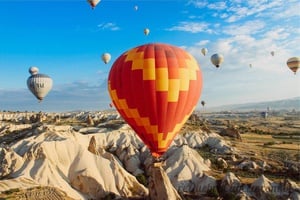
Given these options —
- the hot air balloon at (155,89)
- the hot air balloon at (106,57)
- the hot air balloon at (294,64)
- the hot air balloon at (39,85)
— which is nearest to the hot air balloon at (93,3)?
the hot air balloon at (39,85)

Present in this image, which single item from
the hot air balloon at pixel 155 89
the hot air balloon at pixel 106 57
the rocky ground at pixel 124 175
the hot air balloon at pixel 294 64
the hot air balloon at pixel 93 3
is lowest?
the rocky ground at pixel 124 175

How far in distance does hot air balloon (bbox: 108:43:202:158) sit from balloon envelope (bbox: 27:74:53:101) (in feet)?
79.1

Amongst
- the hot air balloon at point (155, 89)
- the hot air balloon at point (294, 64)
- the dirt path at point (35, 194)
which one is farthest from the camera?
the hot air balloon at point (294, 64)

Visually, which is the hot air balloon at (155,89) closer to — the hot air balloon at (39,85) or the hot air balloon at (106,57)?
the hot air balloon at (39,85)

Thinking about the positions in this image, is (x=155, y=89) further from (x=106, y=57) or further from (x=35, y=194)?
(x=106, y=57)

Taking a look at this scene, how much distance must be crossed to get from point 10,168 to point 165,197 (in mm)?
16018

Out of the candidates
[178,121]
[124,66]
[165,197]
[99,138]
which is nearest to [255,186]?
[165,197]

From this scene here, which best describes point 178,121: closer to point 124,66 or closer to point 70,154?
point 124,66

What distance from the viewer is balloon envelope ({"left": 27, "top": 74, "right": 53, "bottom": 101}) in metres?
47.7

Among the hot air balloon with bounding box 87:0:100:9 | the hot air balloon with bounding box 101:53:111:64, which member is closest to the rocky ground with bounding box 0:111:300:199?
the hot air balloon with bounding box 101:53:111:64

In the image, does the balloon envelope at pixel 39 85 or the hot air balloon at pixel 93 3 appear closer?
the hot air balloon at pixel 93 3

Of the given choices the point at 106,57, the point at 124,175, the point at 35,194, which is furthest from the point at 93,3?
the point at 35,194

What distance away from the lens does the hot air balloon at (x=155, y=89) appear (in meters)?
25.2

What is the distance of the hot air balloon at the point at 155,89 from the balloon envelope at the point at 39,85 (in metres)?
24.1
